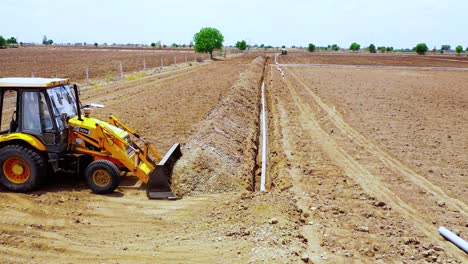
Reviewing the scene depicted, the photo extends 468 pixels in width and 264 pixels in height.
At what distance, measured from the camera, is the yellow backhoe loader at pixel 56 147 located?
323 inches

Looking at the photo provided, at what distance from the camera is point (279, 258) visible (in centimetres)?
557

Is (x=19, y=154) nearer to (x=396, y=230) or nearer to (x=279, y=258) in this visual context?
(x=279, y=258)

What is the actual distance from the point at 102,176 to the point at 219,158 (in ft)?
9.28

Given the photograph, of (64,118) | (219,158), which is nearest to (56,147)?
(64,118)

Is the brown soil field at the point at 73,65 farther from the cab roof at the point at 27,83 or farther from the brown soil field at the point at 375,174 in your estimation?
the cab roof at the point at 27,83

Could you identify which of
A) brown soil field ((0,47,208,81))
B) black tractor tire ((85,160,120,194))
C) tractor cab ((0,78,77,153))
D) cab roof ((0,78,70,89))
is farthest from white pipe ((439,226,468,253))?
brown soil field ((0,47,208,81))

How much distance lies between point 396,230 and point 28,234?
5.83 metres

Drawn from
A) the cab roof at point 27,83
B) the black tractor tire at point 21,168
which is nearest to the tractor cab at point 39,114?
the cab roof at point 27,83

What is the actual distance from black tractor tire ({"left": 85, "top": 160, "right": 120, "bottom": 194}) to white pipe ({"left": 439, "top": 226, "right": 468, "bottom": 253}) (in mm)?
5812

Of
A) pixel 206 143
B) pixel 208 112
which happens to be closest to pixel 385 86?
pixel 208 112

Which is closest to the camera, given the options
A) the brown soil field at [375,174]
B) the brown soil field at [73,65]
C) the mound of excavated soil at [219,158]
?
the brown soil field at [375,174]

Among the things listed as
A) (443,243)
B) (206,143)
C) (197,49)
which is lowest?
(443,243)

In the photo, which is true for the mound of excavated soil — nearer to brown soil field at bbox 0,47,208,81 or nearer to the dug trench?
the dug trench

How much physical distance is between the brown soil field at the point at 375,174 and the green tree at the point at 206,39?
2254 inches
